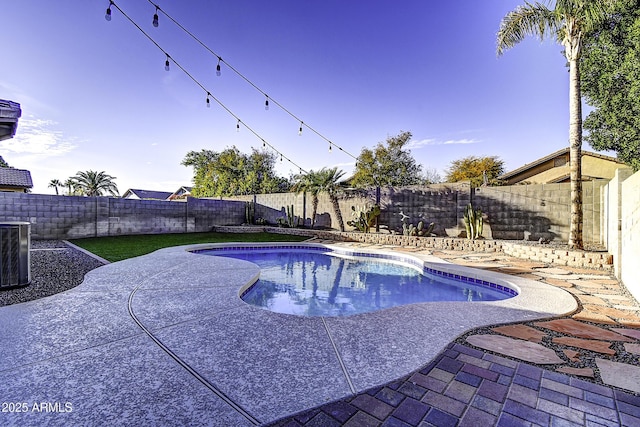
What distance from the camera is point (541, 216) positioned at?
32.3 feet

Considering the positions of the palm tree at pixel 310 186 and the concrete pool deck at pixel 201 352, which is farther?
the palm tree at pixel 310 186

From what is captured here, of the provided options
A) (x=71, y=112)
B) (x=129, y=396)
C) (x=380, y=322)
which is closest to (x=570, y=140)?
(x=380, y=322)

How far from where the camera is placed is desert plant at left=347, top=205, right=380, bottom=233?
13008mm

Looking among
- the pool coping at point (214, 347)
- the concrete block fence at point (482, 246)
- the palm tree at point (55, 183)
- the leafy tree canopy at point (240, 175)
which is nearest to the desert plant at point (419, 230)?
the concrete block fence at point (482, 246)

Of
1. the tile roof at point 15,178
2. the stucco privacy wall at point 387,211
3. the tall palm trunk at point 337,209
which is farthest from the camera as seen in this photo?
the tile roof at point 15,178

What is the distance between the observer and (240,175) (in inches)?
1230

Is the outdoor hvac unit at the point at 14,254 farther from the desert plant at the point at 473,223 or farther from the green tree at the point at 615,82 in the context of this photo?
the green tree at the point at 615,82

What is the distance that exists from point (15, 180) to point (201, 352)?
29.8 meters

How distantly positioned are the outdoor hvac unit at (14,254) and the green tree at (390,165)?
2128cm

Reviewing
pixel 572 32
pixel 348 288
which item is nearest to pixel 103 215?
pixel 348 288

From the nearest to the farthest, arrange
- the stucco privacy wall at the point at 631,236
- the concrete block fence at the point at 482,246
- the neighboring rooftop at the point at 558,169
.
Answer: the stucco privacy wall at the point at 631,236 → the concrete block fence at the point at 482,246 → the neighboring rooftop at the point at 558,169

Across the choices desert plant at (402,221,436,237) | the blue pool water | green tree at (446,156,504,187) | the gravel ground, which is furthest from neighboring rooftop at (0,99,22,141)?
green tree at (446,156,504,187)

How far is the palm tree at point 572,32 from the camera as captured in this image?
6.89 meters

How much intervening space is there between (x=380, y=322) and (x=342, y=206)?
11527mm
